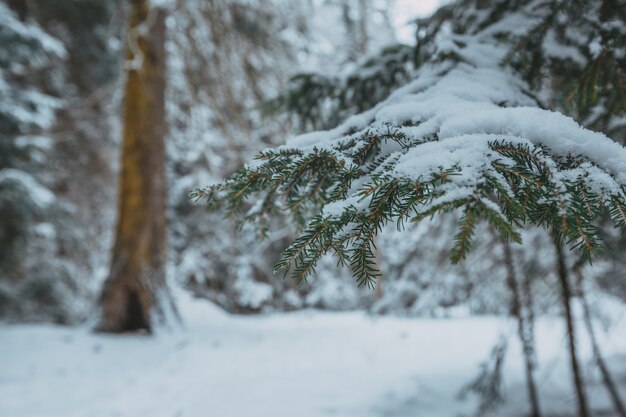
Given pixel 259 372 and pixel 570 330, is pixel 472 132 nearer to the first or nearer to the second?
pixel 570 330

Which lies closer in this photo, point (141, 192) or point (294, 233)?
point (294, 233)

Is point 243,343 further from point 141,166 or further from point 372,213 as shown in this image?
point 372,213

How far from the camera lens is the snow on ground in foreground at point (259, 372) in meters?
2.79

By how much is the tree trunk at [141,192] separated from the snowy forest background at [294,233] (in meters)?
0.03

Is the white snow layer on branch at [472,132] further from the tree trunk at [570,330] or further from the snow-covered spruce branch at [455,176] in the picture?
the tree trunk at [570,330]

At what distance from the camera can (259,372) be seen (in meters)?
3.54

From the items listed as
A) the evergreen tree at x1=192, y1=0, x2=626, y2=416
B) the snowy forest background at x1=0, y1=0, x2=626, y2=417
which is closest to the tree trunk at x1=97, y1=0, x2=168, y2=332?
the snowy forest background at x1=0, y1=0, x2=626, y2=417

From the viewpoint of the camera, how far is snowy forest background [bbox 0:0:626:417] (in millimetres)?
1717

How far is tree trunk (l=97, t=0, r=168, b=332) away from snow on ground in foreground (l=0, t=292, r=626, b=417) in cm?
38

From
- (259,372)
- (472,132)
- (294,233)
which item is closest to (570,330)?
(472,132)

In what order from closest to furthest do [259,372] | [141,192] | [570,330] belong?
[570,330], [259,372], [141,192]

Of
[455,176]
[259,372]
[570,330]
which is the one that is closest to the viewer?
[455,176]

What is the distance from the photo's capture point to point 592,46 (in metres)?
1.64

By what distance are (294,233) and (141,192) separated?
3.37 meters
